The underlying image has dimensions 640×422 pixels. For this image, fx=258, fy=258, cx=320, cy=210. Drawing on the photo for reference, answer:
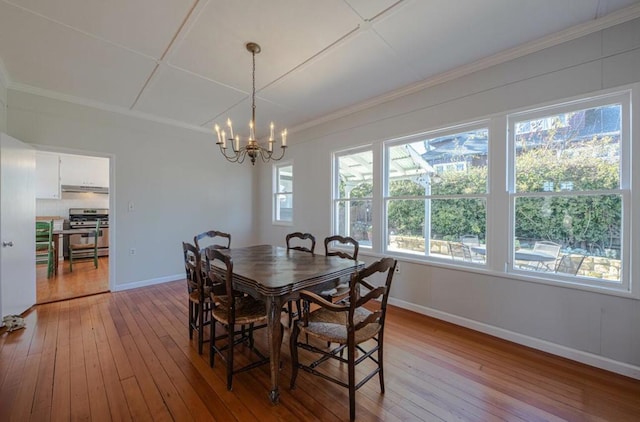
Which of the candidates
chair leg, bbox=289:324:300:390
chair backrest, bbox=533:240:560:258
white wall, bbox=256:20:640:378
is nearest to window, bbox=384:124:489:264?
white wall, bbox=256:20:640:378

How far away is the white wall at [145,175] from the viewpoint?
344 centimetres

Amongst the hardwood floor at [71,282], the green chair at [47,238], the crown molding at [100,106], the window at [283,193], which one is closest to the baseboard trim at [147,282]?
the hardwood floor at [71,282]

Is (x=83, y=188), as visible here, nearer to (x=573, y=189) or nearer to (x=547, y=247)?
(x=547, y=247)

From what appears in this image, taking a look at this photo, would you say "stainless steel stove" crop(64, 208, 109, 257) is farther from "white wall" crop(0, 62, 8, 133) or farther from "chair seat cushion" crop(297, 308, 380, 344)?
"chair seat cushion" crop(297, 308, 380, 344)

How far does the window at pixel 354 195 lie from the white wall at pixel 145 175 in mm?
2400

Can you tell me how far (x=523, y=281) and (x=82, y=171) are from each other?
8.72m

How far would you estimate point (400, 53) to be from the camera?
98.1 inches

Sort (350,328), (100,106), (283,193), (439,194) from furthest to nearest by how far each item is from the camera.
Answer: (283,193)
(100,106)
(439,194)
(350,328)

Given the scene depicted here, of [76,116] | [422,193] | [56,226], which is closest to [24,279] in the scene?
[76,116]

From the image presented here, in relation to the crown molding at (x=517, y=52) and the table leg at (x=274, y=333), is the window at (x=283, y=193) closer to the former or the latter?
the crown molding at (x=517, y=52)

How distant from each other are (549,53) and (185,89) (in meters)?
3.87

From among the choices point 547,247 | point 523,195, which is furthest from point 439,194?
point 547,247

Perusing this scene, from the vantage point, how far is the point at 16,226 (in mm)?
2949

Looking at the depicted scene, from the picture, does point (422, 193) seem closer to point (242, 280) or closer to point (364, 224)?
point (364, 224)
